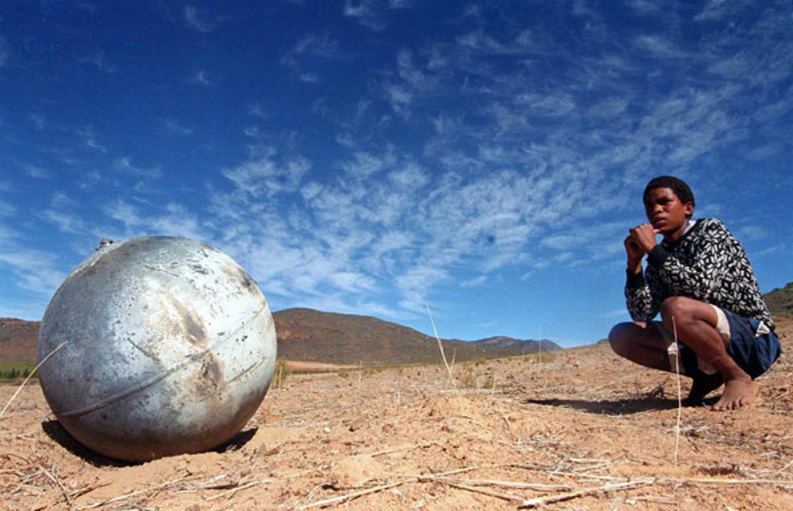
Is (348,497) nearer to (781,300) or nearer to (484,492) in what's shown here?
(484,492)

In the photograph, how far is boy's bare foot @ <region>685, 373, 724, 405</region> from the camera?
18.9 feet

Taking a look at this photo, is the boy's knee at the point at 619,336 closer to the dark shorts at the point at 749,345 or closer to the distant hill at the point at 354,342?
the dark shorts at the point at 749,345

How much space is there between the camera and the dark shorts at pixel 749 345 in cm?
518

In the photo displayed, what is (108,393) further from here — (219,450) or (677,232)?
(677,232)

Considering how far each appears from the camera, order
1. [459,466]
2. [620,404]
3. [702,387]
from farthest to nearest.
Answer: [620,404], [702,387], [459,466]

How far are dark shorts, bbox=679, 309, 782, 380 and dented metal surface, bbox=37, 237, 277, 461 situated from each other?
13.9 ft

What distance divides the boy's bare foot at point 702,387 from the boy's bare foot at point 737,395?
359 mm

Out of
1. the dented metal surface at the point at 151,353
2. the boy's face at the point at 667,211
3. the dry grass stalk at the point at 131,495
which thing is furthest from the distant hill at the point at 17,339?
the boy's face at the point at 667,211

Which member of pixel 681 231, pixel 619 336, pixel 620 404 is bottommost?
pixel 620 404

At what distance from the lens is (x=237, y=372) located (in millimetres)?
4430

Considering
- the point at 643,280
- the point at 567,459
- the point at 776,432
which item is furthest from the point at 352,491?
the point at 643,280

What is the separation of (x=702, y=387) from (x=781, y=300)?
31.9 meters

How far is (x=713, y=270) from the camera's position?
5.16 meters

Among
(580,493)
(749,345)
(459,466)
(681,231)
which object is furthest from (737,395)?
(459,466)
